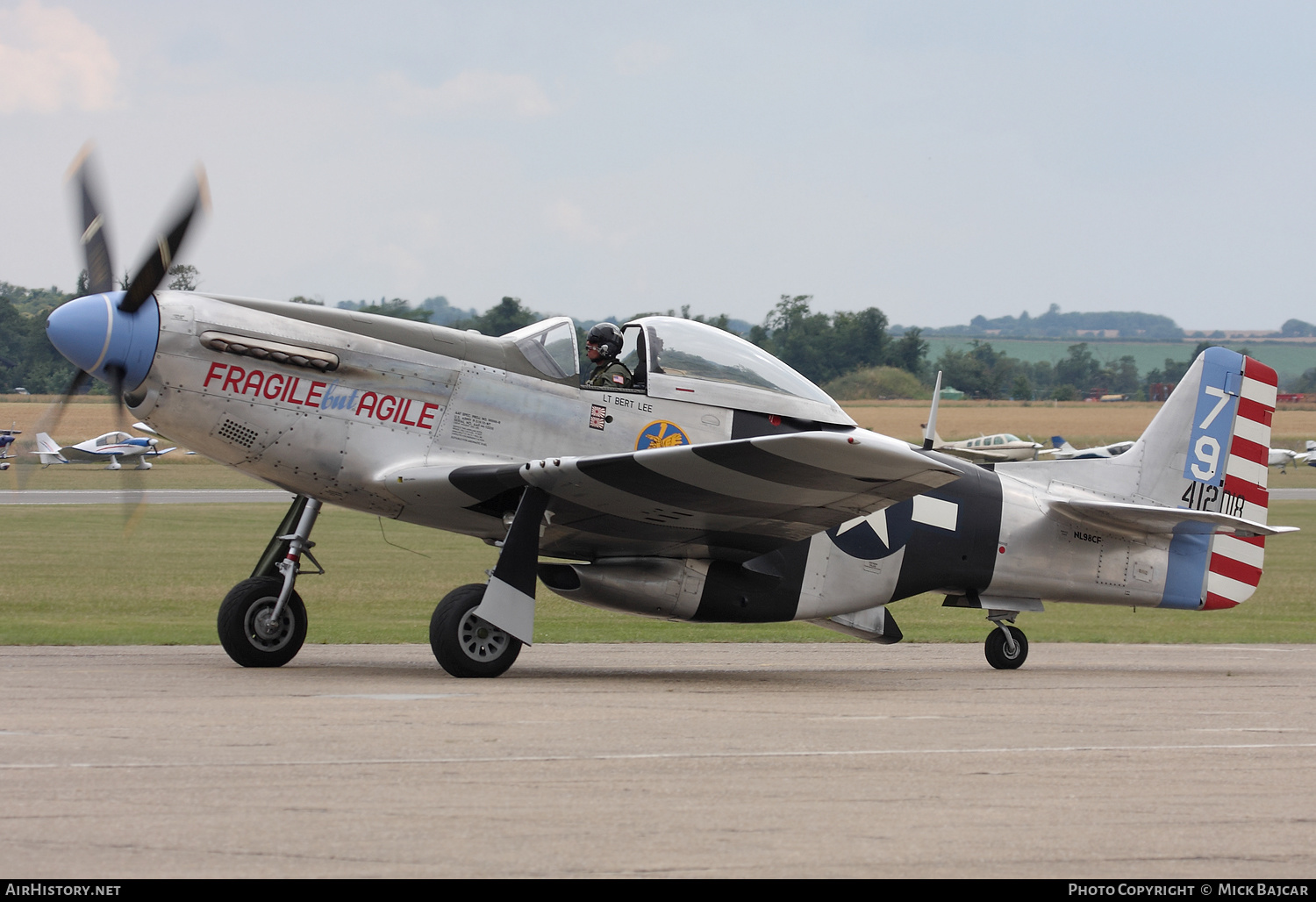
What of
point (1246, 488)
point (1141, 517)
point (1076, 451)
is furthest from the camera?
point (1076, 451)

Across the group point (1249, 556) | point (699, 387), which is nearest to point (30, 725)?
point (699, 387)

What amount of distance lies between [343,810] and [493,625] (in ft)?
15.5

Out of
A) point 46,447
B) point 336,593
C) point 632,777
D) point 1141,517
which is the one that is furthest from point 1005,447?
point 632,777

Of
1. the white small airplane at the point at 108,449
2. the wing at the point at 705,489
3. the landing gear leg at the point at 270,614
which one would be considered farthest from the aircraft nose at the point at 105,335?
the white small airplane at the point at 108,449

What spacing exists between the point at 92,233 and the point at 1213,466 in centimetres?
1084

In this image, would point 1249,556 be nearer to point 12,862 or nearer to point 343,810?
point 343,810

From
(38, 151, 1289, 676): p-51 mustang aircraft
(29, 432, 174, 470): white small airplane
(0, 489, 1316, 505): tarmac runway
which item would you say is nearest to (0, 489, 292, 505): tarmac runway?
(0, 489, 1316, 505): tarmac runway

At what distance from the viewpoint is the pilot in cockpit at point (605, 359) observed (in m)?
11.6

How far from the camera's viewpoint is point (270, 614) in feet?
38.5

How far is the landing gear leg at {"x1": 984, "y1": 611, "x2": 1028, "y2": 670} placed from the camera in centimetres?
1365

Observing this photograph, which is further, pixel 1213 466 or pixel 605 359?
pixel 1213 466

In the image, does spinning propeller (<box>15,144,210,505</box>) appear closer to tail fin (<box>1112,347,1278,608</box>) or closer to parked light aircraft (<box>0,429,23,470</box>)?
tail fin (<box>1112,347,1278,608</box>)

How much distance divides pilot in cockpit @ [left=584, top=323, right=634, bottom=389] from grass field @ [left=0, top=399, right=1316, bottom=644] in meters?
3.91

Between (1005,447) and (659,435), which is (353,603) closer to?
(659,435)
